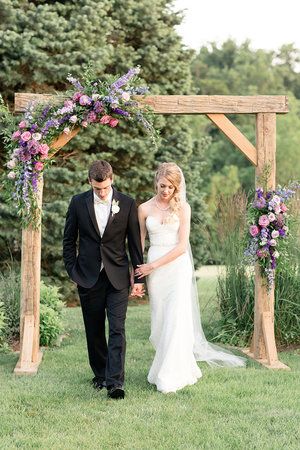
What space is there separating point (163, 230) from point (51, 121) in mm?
1600

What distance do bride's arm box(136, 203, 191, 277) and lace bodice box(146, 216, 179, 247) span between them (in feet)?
0.16

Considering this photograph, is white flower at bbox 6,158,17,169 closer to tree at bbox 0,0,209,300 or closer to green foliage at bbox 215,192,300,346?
green foliage at bbox 215,192,300,346

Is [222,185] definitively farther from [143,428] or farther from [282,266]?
[143,428]

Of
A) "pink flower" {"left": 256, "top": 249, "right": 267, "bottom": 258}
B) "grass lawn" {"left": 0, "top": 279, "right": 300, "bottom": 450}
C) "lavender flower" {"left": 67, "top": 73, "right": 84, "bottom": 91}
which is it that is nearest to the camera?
"grass lawn" {"left": 0, "top": 279, "right": 300, "bottom": 450}

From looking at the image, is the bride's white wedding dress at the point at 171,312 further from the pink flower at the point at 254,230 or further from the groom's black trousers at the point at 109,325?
the pink flower at the point at 254,230

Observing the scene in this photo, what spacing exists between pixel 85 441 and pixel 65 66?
27.3ft

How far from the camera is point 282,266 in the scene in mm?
7695

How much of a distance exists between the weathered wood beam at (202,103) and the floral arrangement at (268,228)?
0.82 meters

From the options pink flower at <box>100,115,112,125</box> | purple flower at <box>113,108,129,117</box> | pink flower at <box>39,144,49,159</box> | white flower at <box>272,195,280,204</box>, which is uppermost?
purple flower at <box>113,108,129,117</box>

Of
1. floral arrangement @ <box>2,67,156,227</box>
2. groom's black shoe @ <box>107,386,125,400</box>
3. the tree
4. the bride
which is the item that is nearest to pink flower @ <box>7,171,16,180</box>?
floral arrangement @ <box>2,67,156,227</box>

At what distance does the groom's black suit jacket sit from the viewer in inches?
230

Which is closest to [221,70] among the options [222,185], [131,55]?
[222,185]

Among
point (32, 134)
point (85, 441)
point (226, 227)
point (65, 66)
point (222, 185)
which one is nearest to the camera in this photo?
point (85, 441)

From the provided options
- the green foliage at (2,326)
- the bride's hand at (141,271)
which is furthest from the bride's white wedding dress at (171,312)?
the green foliage at (2,326)
